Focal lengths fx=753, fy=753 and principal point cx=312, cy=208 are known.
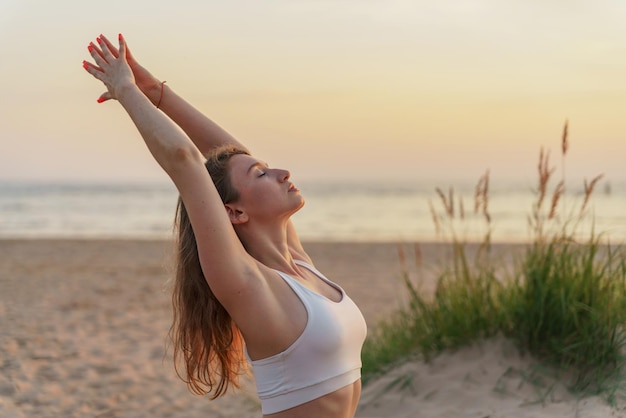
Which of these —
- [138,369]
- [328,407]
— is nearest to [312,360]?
[328,407]

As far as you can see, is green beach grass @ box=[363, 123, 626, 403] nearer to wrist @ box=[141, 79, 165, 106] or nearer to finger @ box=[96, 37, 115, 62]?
wrist @ box=[141, 79, 165, 106]

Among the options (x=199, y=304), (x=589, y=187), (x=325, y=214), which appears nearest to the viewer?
(x=199, y=304)

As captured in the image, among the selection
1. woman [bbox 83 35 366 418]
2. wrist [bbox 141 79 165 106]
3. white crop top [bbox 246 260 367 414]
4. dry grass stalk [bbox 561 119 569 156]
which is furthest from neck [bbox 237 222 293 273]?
dry grass stalk [bbox 561 119 569 156]

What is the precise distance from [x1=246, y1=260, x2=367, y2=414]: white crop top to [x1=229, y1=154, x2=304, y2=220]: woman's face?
214 millimetres

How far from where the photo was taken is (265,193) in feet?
7.80

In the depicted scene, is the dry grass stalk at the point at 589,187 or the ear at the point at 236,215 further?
the dry grass stalk at the point at 589,187

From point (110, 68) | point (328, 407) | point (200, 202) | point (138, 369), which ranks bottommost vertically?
point (138, 369)

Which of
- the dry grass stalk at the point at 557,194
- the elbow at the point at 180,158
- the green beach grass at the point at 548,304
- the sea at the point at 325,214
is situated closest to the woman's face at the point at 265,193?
the elbow at the point at 180,158

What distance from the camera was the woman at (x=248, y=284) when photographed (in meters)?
2.11

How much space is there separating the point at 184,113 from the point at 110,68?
0.59 metres

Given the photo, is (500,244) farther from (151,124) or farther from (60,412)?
(151,124)

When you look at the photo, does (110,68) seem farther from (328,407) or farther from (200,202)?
(328,407)

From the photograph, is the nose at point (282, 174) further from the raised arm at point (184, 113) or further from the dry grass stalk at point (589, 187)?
the dry grass stalk at point (589, 187)

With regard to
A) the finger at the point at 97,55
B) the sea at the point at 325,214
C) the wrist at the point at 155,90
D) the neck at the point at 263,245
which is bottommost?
the sea at the point at 325,214
